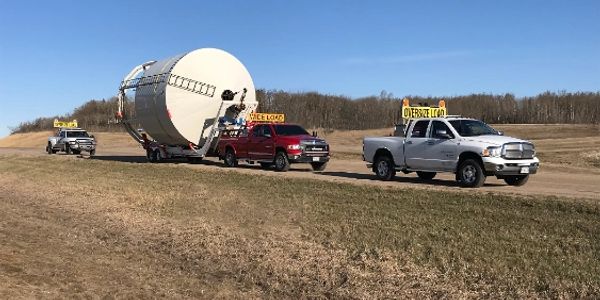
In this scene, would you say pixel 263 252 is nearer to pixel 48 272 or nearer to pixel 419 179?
pixel 48 272

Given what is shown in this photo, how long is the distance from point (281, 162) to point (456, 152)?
28.6ft

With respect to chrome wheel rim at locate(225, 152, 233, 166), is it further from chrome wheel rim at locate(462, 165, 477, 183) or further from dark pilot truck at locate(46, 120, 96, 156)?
dark pilot truck at locate(46, 120, 96, 156)

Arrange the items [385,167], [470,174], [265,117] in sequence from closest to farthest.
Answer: [470,174]
[385,167]
[265,117]

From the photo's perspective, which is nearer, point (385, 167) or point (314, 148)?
point (385, 167)

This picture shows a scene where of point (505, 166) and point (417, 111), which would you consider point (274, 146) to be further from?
point (505, 166)

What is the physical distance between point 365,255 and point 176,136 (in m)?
19.4

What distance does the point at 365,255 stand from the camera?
9508 millimetres

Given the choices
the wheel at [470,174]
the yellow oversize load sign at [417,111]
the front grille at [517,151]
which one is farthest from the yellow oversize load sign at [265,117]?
the front grille at [517,151]

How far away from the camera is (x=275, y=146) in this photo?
23.9 meters

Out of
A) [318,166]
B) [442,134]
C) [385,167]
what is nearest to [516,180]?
[442,134]

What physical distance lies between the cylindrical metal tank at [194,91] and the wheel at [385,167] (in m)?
9.97

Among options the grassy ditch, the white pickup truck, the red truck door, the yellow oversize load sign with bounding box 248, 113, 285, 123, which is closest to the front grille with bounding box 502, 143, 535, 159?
the white pickup truck

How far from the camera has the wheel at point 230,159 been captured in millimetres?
26392

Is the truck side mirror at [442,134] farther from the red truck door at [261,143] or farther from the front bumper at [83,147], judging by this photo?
the front bumper at [83,147]
